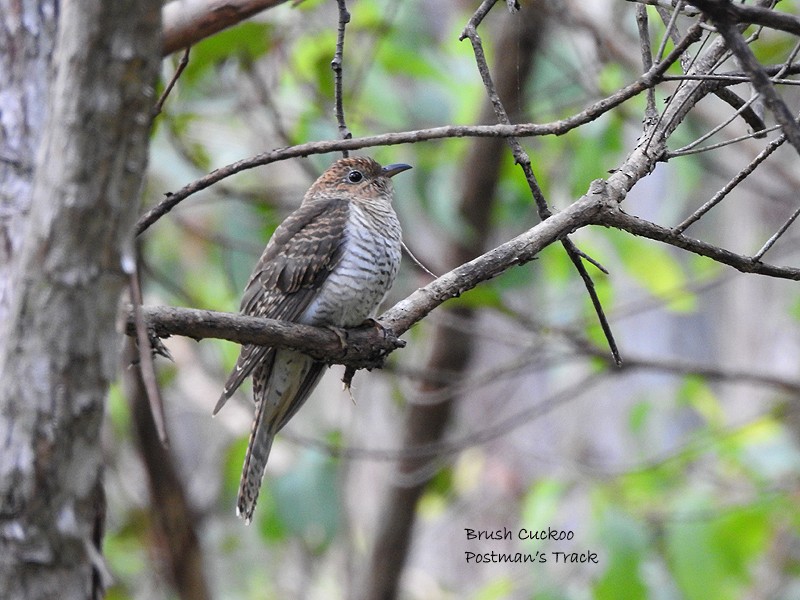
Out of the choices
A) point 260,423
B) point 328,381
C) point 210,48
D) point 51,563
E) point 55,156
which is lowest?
point 51,563

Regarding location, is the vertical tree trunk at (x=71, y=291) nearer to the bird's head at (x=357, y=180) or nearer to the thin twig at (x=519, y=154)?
the thin twig at (x=519, y=154)

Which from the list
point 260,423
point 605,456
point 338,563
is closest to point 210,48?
point 260,423

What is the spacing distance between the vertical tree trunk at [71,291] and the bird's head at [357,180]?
8.92 ft

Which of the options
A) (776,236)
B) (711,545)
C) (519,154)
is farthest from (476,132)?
(711,545)

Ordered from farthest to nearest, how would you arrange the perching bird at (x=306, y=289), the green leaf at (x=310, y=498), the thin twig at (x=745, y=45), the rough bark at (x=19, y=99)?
the green leaf at (x=310, y=498) → the perching bird at (x=306, y=289) → the rough bark at (x=19, y=99) → the thin twig at (x=745, y=45)

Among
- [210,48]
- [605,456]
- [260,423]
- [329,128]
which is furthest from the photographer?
[605,456]

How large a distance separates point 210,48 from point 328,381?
5659 millimetres

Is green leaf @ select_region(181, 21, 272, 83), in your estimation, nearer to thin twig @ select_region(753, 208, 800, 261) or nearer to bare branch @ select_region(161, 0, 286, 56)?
bare branch @ select_region(161, 0, 286, 56)

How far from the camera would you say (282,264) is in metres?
3.57

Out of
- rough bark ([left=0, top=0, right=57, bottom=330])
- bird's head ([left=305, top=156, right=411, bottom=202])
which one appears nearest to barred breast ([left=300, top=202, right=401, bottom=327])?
bird's head ([left=305, top=156, right=411, bottom=202])

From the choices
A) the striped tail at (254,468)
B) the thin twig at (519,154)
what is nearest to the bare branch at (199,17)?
the thin twig at (519,154)

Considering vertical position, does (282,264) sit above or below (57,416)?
above

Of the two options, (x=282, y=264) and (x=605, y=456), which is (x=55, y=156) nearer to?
(x=282, y=264)

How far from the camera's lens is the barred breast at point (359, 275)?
3365 millimetres
